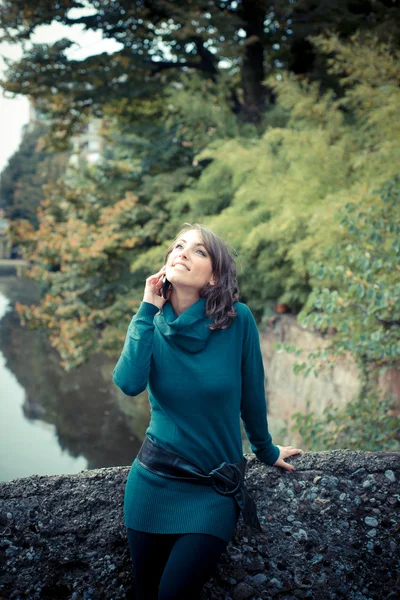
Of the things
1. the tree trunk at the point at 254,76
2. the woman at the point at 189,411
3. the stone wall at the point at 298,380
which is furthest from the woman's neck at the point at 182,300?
the tree trunk at the point at 254,76

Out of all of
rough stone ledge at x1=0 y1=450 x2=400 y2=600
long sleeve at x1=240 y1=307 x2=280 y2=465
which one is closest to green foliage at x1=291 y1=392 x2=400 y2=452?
rough stone ledge at x1=0 y1=450 x2=400 y2=600

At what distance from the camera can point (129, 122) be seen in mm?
Result: 10828

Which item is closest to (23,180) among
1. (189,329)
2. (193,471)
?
(189,329)

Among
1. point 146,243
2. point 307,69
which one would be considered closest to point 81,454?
point 146,243

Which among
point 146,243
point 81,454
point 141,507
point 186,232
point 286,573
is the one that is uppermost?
point 186,232

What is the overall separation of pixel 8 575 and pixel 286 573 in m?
0.99

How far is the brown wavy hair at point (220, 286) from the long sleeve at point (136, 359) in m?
0.21

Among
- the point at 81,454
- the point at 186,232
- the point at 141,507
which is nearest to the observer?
the point at 141,507

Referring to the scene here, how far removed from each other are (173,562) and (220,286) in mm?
861

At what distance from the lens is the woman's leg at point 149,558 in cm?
179

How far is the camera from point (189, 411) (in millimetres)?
1832

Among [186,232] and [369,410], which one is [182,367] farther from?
[369,410]

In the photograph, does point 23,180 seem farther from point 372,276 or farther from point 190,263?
point 190,263

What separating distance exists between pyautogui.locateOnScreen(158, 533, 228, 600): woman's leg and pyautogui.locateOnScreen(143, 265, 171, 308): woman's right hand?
726mm
